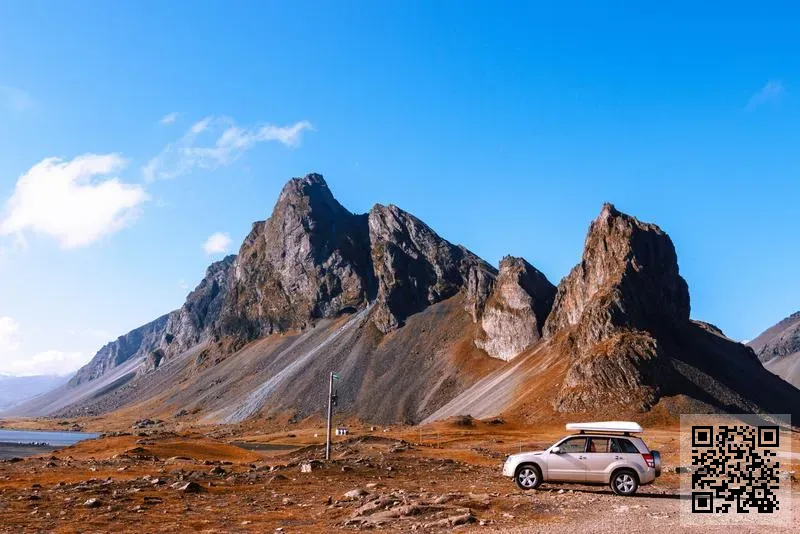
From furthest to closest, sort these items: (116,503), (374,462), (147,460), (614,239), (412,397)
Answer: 1. (412,397)
2. (614,239)
3. (147,460)
4. (374,462)
5. (116,503)

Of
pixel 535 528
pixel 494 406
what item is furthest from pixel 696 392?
pixel 535 528

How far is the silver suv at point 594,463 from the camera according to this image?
26953 millimetres

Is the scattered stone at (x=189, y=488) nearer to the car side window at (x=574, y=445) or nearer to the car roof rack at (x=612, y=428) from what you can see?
the car side window at (x=574, y=445)

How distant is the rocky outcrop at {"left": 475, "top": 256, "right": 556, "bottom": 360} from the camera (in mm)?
177000

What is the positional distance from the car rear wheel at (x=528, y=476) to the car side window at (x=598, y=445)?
238 centimetres

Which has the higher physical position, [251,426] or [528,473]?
[528,473]

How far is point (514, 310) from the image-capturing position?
182250 millimetres

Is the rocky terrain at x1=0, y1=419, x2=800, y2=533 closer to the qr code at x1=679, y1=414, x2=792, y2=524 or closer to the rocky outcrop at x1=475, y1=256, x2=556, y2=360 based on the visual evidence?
the qr code at x1=679, y1=414, x2=792, y2=524

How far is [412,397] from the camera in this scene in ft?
556

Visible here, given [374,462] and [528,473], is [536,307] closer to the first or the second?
[374,462]

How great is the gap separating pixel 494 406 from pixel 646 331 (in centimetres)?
3434

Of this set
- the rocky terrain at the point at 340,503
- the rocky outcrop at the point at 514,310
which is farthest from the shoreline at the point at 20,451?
the rocky outcrop at the point at 514,310

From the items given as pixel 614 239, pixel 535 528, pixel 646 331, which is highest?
pixel 614 239

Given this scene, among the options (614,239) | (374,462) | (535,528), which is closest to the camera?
(535,528)
